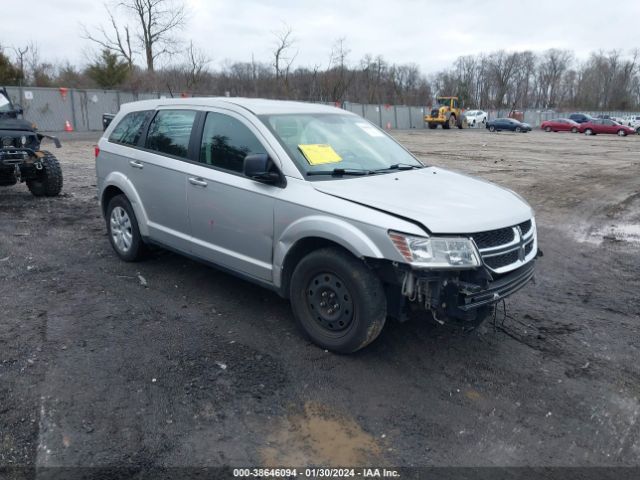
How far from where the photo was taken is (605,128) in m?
43.9

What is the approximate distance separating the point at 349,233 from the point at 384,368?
1029 millimetres

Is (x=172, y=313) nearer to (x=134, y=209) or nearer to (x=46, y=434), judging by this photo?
(x=134, y=209)

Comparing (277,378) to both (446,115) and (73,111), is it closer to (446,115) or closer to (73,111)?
(73,111)

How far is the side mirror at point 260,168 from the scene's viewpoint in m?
4.01

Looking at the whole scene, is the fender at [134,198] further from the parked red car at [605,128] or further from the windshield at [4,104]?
the parked red car at [605,128]

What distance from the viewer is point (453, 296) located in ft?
11.6

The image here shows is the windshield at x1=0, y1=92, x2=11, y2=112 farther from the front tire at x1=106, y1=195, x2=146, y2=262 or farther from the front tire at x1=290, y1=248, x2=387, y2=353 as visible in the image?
the front tire at x1=290, y1=248, x2=387, y2=353

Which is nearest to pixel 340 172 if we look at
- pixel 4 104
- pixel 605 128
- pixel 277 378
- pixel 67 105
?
pixel 277 378

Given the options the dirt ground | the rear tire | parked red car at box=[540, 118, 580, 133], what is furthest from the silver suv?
parked red car at box=[540, 118, 580, 133]

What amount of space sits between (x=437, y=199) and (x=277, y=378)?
1.70 metres

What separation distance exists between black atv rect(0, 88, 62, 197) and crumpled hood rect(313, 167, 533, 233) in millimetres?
7326

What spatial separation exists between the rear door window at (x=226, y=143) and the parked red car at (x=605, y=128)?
46185 mm

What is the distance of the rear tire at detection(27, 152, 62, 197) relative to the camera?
973 centimetres

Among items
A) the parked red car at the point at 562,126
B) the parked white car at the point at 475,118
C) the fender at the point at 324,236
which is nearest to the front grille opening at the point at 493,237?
the fender at the point at 324,236
